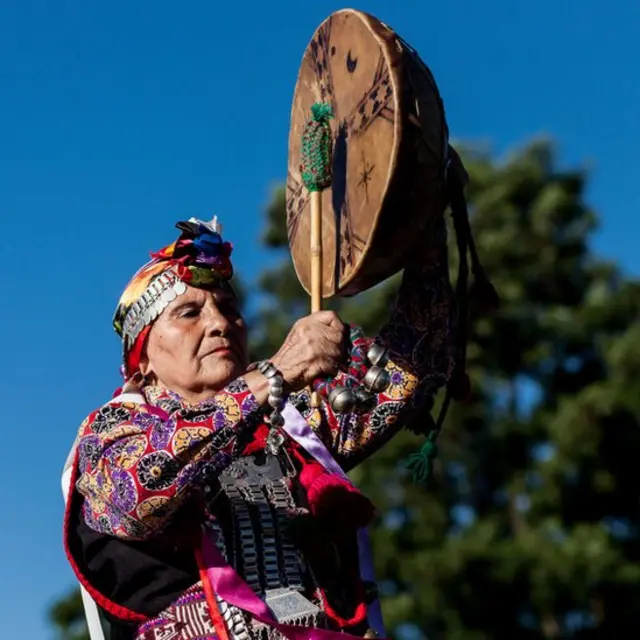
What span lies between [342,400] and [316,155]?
83cm

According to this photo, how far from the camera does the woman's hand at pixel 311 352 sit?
10.6 feet

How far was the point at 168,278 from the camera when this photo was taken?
12.9 feet

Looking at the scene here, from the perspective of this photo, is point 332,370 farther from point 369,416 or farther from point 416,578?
point 416,578

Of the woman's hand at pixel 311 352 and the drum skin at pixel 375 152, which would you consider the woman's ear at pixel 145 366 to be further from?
the woman's hand at pixel 311 352

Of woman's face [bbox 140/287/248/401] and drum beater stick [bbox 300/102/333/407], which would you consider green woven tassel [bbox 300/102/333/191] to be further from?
woman's face [bbox 140/287/248/401]

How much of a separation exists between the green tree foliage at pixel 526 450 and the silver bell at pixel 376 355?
32.4 feet

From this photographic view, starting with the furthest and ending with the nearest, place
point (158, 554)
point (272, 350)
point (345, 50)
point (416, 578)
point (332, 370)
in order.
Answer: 1. point (272, 350)
2. point (416, 578)
3. point (345, 50)
4. point (158, 554)
5. point (332, 370)

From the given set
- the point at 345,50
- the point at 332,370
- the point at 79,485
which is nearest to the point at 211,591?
the point at 79,485

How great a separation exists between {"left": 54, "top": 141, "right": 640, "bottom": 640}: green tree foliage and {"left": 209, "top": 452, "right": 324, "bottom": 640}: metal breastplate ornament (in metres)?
9.85

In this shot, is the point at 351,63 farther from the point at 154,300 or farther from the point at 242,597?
the point at 242,597

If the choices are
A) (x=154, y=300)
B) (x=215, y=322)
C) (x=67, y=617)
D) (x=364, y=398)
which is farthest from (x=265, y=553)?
(x=67, y=617)

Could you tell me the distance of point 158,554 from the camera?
3.51 m

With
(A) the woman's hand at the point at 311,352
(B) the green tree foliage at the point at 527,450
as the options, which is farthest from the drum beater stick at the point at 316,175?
(B) the green tree foliage at the point at 527,450

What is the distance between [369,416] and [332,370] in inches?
25.0
